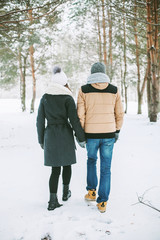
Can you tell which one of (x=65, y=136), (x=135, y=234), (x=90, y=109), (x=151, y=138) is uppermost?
(x=90, y=109)

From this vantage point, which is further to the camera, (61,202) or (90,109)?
(61,202)

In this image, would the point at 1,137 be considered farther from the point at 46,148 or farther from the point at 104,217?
the point at 104,217

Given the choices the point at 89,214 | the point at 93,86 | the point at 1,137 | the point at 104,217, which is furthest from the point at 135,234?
the point at 1,137

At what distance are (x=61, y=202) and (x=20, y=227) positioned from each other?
78cm

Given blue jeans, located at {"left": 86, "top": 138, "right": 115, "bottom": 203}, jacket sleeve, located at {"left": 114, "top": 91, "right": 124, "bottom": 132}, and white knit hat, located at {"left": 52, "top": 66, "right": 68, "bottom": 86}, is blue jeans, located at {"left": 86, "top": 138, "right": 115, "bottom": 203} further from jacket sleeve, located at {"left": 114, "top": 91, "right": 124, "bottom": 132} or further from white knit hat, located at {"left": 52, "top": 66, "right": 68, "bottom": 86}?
white knit hat, located at {"left": 52, "top": 66, "right": 68, "bottom": 86}

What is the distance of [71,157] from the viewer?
9.28 feet

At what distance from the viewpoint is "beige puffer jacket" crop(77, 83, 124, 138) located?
2.71m

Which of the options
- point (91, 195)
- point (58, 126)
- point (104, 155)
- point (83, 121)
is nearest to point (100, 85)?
point (83, 121)

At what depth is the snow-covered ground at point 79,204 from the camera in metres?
2.32

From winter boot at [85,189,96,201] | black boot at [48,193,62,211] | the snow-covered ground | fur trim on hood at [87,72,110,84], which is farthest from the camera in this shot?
winter boot at [85,189,96,201]

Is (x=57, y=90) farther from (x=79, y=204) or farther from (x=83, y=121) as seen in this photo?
(x=79, y=204)

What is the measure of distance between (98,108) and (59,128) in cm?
64

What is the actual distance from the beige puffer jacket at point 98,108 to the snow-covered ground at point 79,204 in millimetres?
1143

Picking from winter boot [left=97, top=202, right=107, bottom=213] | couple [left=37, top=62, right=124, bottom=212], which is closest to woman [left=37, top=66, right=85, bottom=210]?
couple [left=37, top=62, right=124, bottom=212]
